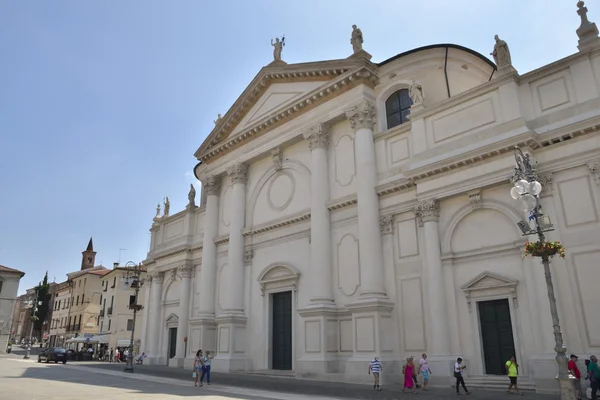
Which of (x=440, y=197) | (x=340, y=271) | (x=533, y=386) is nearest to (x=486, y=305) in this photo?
(x=533, y=386)

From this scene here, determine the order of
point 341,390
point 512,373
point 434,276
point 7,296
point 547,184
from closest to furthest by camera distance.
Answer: point 512,373
point 341,390
point 547,184
point 434,276
point 7,296

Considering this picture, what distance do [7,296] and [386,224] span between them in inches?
1704

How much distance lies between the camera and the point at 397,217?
17844mm

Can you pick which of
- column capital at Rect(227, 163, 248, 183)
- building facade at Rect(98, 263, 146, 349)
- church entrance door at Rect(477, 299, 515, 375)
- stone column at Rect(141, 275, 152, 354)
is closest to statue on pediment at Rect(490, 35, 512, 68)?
church entrance door at Rect(477, 299, 515, 375)

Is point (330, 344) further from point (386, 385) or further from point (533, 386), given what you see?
point (533, 386)

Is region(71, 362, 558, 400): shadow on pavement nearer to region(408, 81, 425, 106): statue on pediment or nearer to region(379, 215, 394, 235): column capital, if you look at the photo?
region(379, 215, 394, 235): column capital

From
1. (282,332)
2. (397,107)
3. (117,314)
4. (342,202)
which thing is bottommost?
(282,332)

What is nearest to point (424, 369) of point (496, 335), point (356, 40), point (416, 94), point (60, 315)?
point (496, 335)

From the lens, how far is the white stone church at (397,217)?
13.8 meters

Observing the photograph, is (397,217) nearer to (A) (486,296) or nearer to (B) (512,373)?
(A) (486,296)

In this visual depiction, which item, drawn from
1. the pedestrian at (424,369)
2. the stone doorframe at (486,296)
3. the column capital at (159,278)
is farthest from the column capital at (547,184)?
the column capital at (159,278)

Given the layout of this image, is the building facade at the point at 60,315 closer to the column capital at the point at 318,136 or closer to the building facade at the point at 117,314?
the building facade at the point at 117,314

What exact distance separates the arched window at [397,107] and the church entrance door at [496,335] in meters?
8.84

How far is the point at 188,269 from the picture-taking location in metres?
28.3
